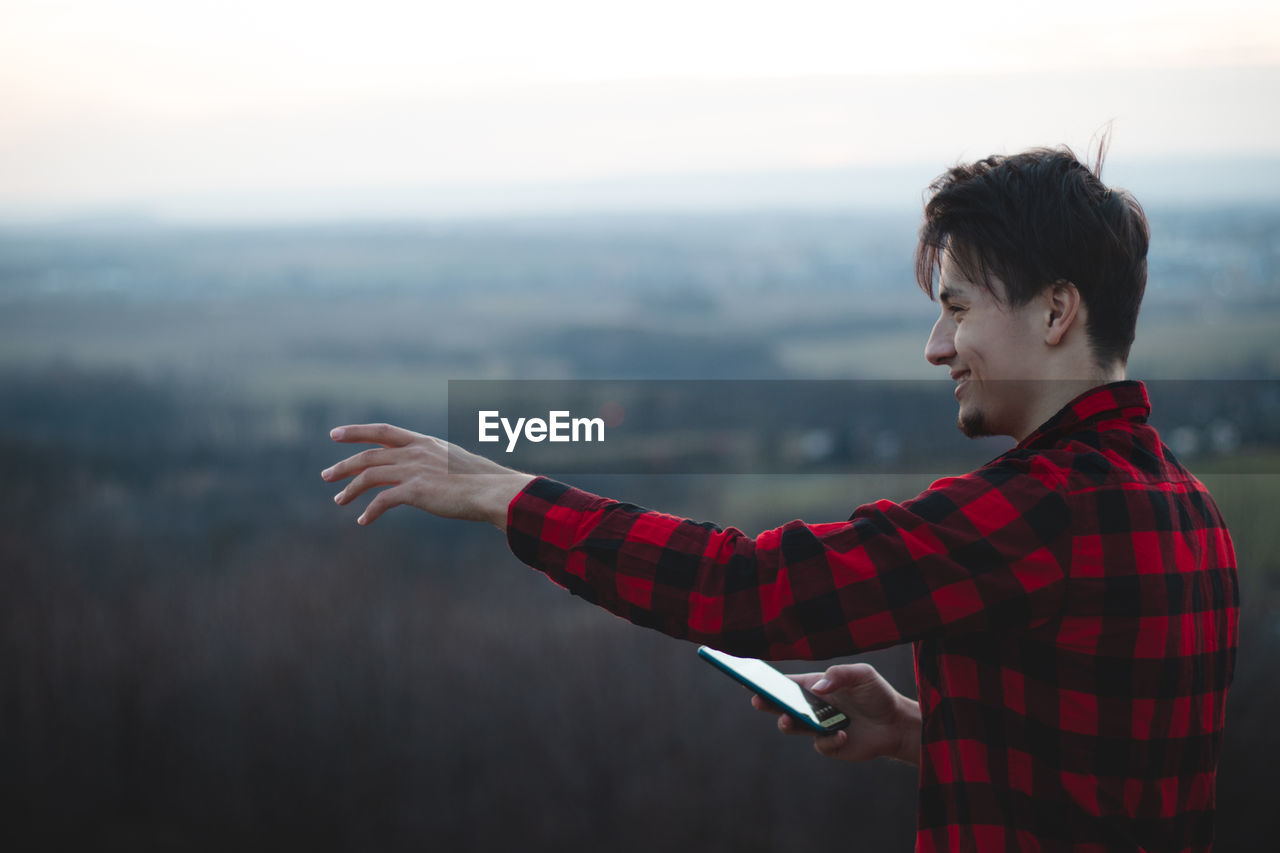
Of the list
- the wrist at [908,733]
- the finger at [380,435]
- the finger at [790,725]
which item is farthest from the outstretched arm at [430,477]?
the wrist at [908,733]

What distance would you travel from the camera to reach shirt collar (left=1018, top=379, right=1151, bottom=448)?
0.87 m

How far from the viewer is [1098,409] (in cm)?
87

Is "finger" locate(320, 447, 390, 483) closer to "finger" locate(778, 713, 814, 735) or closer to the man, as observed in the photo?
the man

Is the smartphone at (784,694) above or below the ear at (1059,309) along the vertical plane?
below

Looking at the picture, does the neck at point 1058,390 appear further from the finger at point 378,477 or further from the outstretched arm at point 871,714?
the finger at point 378,477

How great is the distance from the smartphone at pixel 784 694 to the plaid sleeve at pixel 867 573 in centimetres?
30

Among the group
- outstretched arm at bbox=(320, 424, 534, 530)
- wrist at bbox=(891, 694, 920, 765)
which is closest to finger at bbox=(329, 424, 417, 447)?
outstretched arm at bbox=(320, 424, 534, 530)

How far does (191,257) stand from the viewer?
8.63 ft

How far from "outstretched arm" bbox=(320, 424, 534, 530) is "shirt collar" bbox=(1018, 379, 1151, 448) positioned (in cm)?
47

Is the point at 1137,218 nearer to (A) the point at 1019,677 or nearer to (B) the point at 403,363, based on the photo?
(A) the point at 1019,677

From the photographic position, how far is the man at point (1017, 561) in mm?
767

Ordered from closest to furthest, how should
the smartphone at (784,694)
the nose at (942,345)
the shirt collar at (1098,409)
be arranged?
the shirt collar at (1098,409)
the nose at (942,345)
the smartphone at (784,694)

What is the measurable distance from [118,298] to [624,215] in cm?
136

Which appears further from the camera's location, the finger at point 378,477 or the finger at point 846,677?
the finger at point 846,677
